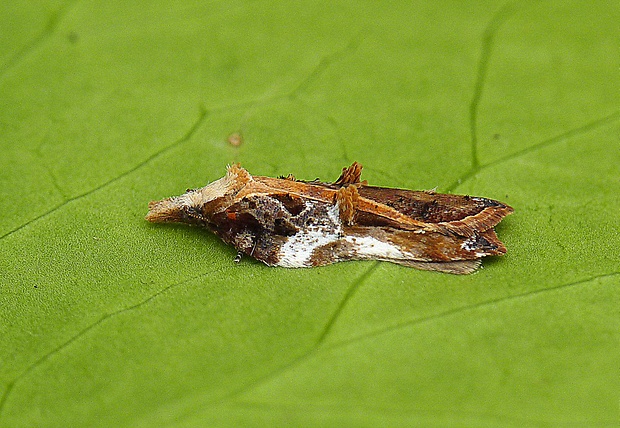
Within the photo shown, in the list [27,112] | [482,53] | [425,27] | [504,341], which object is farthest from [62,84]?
[504,341]

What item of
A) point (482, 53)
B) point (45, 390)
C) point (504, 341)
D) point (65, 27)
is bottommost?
point (504, 341)

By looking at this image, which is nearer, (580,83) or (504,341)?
(504,341)

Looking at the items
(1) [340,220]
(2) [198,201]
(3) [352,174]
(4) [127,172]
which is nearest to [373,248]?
(1) [340,220]

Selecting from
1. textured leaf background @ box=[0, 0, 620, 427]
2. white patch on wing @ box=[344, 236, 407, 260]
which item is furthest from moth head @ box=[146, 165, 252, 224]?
white patch on wing @ box=[344, 236, 407, 260]

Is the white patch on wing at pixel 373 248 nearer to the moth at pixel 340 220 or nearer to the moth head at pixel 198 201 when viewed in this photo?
the moth at pixel 340 220

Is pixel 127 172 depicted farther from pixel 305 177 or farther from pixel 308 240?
pixel 308 240

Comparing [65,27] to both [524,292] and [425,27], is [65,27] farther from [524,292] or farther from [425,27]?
[524,292]
